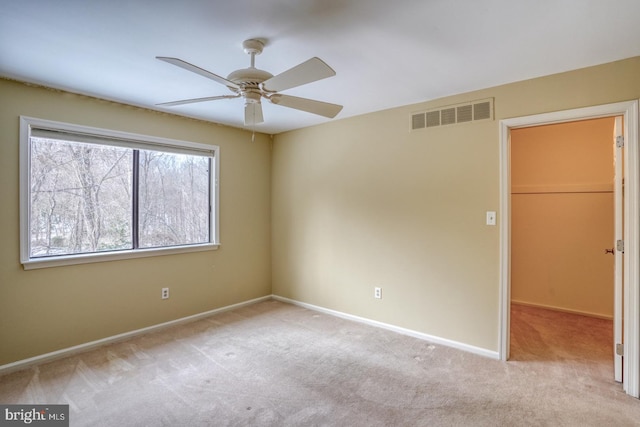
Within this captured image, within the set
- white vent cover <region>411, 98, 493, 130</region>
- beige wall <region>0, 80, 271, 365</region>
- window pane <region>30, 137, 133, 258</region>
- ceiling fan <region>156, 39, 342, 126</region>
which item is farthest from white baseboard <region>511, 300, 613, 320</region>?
window pane <region>30, 137, 133, 258</region>

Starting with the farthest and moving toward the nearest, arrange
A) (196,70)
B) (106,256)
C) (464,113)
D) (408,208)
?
1. (408,208)
2. (106,256)
3. (464,113)
4. (196,70)

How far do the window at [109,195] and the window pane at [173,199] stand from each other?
0.01 meters

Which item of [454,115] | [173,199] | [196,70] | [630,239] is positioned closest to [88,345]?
[173,199]

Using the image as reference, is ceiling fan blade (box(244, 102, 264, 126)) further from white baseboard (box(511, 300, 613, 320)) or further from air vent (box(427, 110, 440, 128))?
white baseboard (box(511, 300, 613, 320))

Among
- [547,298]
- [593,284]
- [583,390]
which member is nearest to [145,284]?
[583,390]

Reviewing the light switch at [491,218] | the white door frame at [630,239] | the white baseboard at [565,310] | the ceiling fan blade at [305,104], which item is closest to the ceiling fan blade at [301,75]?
the ceiling fan blade at [305,104]

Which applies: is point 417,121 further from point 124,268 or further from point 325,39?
point 124,268

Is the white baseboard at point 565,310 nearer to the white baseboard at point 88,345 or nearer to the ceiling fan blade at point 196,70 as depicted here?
the white baseboard at point 88,345

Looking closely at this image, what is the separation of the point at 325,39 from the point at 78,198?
265cm

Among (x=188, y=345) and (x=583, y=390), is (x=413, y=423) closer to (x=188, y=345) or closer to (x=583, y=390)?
(x=583, y=390)

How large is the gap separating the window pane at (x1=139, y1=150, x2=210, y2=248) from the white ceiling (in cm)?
94

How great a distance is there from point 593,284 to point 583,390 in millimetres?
2139

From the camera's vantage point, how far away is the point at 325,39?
78.0 inches

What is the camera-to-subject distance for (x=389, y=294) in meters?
3.46
